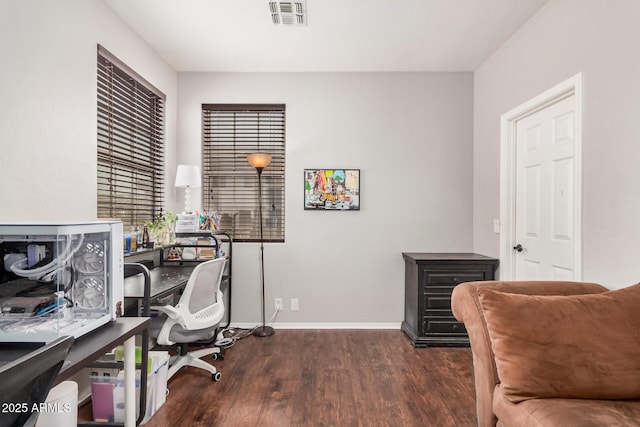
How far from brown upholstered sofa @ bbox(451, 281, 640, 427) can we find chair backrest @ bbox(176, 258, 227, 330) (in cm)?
168

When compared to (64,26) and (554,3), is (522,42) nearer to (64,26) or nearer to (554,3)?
(554,3)

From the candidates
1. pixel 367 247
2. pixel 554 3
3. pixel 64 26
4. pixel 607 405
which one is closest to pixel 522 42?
pixel 554 3

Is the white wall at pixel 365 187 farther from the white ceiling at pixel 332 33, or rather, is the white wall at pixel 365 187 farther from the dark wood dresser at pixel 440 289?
the dark wood dresser at pixel 440 289

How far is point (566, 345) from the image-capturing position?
1.36 m

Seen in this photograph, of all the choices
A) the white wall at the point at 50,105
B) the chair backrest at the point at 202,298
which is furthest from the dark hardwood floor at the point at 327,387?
the white wall at the point at 50,105

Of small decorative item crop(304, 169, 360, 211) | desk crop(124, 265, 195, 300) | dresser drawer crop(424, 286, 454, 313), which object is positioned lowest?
dresser drawer crop(424, 286, 454, 313)

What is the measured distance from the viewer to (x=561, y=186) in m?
2.46

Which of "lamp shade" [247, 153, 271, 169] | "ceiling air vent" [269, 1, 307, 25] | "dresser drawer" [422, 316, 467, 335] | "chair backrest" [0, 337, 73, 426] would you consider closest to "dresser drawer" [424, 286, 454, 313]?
"dresser drawer" [422, 316, 467, 335]

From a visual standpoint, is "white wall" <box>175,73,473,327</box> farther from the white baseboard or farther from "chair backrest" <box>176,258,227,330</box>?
"chair backrest" <box>176,258,227,330</box>

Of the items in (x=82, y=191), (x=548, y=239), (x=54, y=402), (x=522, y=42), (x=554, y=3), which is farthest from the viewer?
(x=522, y=42)

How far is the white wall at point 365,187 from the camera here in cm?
368

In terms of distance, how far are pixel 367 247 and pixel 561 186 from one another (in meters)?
1.80

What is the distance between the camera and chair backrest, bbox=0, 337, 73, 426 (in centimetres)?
67

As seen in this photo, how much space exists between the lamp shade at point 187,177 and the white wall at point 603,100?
293 centimetres
